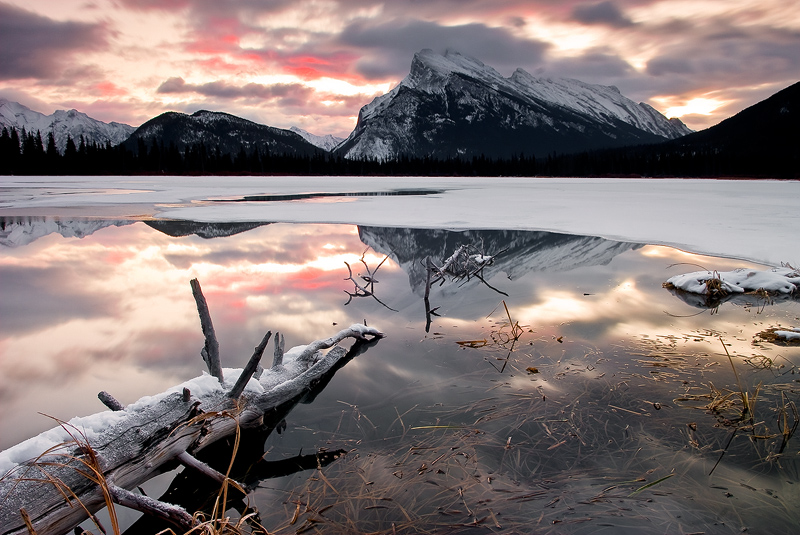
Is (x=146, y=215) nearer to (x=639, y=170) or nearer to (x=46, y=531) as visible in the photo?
(x=46, y=531)

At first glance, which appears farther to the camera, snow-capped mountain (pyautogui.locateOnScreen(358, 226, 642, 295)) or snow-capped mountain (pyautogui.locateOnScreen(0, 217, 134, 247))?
snow-capped mountain (pyautogui.locateOnScreen(0, 217, 134, 247))

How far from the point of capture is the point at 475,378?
15.9 feet

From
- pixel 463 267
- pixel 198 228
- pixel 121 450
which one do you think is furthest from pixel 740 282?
pixel 198 228

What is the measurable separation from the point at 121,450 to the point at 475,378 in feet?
10.2

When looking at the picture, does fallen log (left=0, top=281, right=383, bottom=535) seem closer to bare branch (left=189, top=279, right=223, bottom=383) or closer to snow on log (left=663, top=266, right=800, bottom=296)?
bare branch (left=189, top=279, right=223, bottom=383)

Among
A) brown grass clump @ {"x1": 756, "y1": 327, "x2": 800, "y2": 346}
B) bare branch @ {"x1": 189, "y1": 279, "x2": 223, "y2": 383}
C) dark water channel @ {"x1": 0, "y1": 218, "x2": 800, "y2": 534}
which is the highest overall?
bare branch @ {"x1": 189, "y1": 279, "x2": 223, "y2": 383}

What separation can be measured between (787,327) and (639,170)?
89.7m

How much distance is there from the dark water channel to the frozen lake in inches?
0.7

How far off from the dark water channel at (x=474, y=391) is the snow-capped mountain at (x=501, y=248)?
438 millimetres

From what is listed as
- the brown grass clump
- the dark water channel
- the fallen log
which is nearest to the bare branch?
the fallen log

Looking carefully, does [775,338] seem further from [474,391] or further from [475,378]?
[474,391]

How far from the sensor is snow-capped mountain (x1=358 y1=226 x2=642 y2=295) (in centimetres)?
1052

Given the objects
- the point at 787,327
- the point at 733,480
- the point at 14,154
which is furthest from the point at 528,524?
the point at 14,154

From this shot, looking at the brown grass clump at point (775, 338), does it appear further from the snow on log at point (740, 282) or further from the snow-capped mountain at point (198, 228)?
the snow-capped mountain at point (198, 228)
